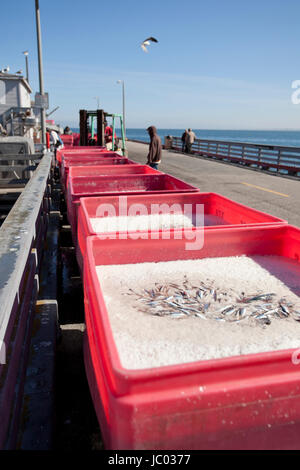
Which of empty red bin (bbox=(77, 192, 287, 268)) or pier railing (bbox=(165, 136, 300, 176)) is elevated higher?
pier railing (bbox=(165, 136, 300, 176))

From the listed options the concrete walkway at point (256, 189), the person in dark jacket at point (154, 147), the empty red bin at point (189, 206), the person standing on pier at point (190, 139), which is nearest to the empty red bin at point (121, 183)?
the empty red bin at point (189, 206)

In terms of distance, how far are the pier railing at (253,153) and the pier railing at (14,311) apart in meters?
17.3

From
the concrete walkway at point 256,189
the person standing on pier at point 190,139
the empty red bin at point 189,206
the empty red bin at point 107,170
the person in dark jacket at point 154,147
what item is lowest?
the concrete walkway at point 256,189

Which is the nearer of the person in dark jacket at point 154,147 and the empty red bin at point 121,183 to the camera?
the empty red bin at point 121,183

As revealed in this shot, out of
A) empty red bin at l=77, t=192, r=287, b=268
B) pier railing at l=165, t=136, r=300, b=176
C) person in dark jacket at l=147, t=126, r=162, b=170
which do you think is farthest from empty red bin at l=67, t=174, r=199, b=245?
pier railing at l=165, t=136, r=300, b=176

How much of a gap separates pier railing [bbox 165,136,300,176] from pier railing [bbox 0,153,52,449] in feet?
56.7

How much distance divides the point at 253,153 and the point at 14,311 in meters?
24.3

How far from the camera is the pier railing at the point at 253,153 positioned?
1900cm

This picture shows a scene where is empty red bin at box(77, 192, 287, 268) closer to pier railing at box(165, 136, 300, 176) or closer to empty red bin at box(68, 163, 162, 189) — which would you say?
empty red bin at box(68, 163, 162, 189)

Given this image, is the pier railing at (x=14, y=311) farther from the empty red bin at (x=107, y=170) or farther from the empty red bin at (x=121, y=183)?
the empty red bin at (x=107, y=170)

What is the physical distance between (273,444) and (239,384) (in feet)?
1.31

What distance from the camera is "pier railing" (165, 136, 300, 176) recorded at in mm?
19000

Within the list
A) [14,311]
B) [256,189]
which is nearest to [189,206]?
[14,311]
